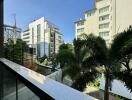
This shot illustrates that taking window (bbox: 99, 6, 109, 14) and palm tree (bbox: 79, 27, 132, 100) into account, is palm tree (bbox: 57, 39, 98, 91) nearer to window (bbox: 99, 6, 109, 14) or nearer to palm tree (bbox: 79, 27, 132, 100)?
palm tree (bbox: 79, 27, 132, 100)

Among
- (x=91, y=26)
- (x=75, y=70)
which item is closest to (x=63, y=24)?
(x=91, y=26)

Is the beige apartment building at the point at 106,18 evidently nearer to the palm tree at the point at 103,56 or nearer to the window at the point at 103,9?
the window at the point at 103,9

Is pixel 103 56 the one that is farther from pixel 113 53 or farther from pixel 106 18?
pixel 106 18

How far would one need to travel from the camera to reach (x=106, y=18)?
45.2 m

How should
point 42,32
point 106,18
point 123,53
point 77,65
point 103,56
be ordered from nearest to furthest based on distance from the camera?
point 123,53 → point 103,56 → point 77,65 → point 106,18 → point 42,32

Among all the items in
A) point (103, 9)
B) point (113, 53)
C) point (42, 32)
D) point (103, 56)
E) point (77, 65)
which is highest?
point (103, 9)

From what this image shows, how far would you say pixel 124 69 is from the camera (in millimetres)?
11812

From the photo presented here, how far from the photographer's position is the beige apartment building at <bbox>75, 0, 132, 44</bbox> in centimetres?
2948

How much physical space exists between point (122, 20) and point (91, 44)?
712 inches

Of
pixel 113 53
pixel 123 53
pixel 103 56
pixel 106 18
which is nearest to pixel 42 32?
pixel 106 18

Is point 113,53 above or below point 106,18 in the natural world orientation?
below

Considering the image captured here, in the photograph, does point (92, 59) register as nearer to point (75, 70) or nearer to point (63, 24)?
point (75, 70)

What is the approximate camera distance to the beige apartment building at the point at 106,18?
29.5 metres


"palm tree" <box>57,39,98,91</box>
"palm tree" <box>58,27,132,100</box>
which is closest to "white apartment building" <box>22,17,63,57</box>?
"palm tree" <box>57,39,98,91</box>
